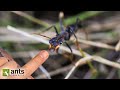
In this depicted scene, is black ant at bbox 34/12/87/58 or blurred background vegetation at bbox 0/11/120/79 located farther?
blurred background vegetation at bbox 0/11/120/79

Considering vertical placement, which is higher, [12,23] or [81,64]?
[12,23]

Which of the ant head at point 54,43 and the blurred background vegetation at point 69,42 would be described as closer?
the ant head at point 54,43

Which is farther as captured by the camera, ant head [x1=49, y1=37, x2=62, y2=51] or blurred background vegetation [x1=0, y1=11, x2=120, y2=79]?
blurred background vegetation [x1=0, y1=11, x2=120, y2=79]

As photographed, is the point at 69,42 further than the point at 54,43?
Yes
